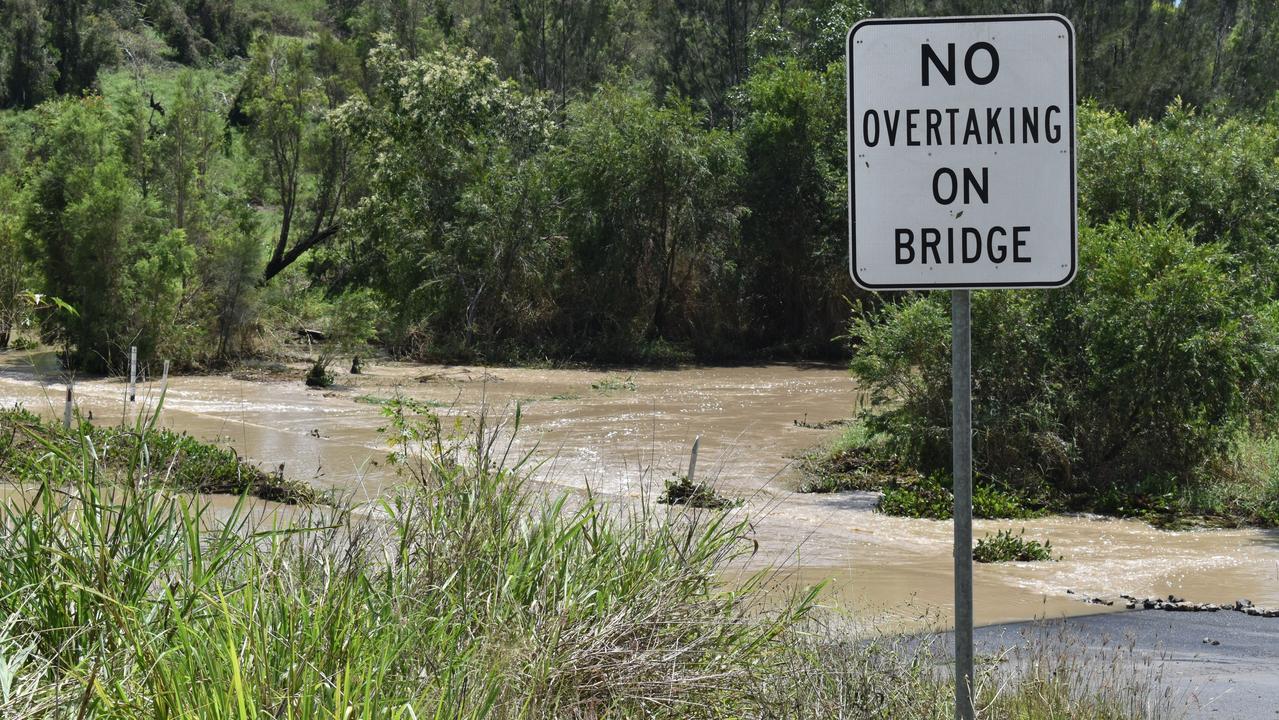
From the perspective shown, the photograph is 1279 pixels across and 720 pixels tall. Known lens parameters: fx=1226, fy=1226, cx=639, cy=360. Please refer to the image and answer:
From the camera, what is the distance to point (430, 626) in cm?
414

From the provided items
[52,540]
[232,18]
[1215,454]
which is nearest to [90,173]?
[1215,454]

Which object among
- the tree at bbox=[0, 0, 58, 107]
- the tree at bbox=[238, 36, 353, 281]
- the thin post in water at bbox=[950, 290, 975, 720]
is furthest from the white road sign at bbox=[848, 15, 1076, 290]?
the tree at bbox=[0, 0, 58, 107]

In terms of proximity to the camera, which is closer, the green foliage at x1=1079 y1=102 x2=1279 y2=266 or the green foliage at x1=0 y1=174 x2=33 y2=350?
the green foliage at x1=1079 y1=102 x2=1279 y2=266

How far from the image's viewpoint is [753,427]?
67.7 ft

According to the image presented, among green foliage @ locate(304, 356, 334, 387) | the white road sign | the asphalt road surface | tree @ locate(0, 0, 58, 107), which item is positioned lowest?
the asphalt road surface

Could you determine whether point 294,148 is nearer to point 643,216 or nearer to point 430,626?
point 643,216

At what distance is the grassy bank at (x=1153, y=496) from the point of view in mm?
13203

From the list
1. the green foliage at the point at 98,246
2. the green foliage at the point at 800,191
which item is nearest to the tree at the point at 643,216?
the green foliage at the point at 800,191

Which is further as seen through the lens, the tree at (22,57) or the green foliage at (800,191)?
the tree at (22,57)

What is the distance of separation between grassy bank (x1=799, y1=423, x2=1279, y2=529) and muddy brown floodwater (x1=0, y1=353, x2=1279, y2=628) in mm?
263

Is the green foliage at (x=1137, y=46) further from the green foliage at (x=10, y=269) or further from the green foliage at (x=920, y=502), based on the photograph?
the green foliage at (x=10, y=269)

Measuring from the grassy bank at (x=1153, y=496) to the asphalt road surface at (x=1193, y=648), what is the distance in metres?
4.05

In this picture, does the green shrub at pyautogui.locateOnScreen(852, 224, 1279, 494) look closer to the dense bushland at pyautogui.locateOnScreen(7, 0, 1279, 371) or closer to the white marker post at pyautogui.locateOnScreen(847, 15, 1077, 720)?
the dense bushland at pyautogui.locateOnScreen(7, 0, 1279, 371)

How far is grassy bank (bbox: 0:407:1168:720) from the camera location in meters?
3.43
